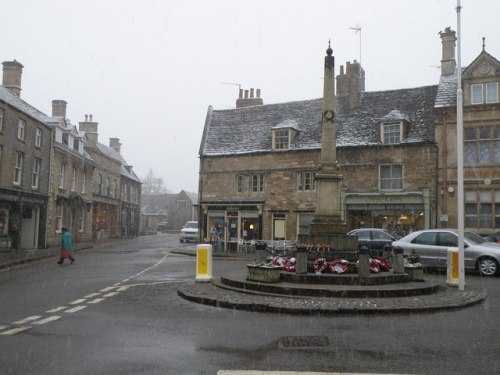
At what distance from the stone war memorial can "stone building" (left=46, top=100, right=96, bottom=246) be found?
2203cm

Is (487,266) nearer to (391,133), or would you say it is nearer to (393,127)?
(391,133)

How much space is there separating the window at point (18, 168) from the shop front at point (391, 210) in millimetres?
18753

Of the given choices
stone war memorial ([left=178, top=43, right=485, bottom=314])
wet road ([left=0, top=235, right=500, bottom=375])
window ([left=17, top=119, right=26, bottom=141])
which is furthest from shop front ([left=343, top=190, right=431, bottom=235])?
window ([left=17, top=119, right=26, bottom=141])

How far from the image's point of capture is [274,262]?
13930 mm

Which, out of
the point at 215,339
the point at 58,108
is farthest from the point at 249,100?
the point at 215,339

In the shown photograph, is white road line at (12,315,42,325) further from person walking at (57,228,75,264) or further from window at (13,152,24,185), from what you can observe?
window at (13,152,24,185)

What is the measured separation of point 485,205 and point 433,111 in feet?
21.6

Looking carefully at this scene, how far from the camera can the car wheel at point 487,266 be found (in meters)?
16.4

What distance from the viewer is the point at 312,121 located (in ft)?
112

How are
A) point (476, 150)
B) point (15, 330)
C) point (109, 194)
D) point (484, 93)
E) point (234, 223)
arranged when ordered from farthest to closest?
point (109, 194), point (234, 223), point (484, 93), point (476, 150), point (15, 330)

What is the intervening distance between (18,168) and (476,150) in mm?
25308

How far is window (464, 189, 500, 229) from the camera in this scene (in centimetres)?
2616

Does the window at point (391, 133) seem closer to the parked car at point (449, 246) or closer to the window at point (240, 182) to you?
the window at point (240, 182)

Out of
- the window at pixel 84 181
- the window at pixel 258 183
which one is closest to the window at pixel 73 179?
the window at pixel 84 181
